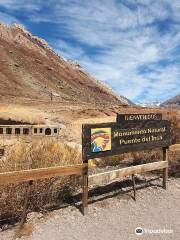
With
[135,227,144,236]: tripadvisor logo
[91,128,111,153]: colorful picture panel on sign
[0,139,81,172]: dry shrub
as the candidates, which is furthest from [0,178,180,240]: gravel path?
[91,128,111,153]: colorful picture panel on sign

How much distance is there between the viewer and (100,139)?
21.8 ft

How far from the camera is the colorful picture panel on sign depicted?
6.50 metres

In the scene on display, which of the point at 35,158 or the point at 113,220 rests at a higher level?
the point at 35,158

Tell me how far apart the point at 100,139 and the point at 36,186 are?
150cm

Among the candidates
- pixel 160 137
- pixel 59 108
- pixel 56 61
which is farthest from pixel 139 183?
pixel 56 61

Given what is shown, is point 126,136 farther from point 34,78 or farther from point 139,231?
point 34,78

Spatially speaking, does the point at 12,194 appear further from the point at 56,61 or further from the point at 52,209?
the point at 56,61

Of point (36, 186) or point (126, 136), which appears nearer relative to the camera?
point (36, 186)

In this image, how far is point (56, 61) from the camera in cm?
11919

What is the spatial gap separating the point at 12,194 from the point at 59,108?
34349 mm

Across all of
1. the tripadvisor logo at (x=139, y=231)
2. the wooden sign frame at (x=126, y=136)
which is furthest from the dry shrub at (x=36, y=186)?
the tripadvisor logo at (x=139, y=231)

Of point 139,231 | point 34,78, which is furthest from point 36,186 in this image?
point 34,78

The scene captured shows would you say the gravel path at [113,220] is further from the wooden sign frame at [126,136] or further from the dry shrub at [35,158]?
the dry shrub at [35,158]

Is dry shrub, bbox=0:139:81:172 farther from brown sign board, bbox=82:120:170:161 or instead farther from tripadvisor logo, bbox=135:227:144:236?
tripadvisor logo, bbox=135:227:144:236
